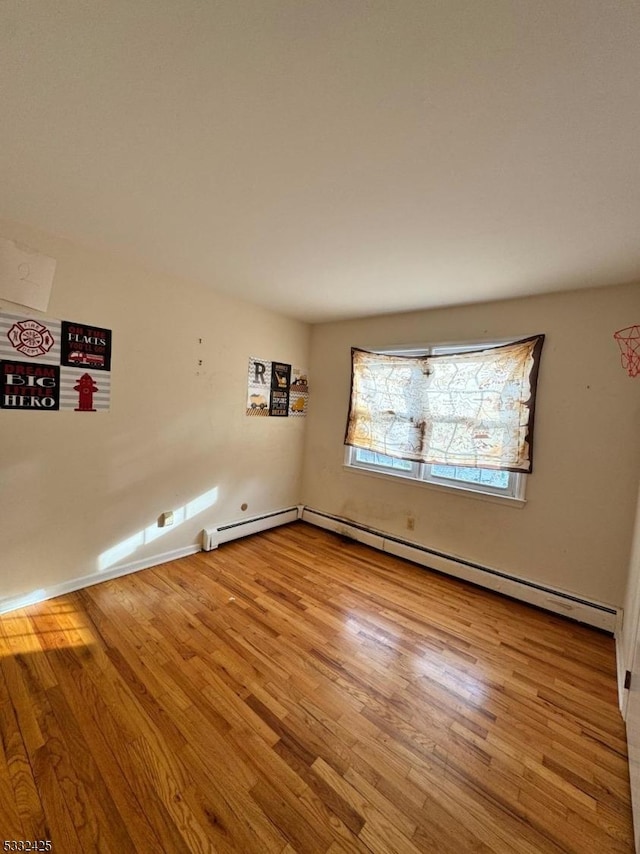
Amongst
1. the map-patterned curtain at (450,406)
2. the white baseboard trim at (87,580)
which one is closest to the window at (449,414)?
the map-patterned curtain at (450,406)

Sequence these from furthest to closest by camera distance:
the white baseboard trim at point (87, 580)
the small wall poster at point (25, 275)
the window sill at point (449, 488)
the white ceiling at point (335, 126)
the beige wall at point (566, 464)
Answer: the window sill at point (449, 488)
the beige wall at point (566, 464)
the white baseboard trim at point (87, 580)
the small wall poster at point (25, 275)
the white ceiling at point (335, 126)

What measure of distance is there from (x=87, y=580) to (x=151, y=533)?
19.4 inches

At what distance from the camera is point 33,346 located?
1.96 metres

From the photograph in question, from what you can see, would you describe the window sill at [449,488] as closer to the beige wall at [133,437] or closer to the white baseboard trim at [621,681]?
the white baseboard trim at [621,681]

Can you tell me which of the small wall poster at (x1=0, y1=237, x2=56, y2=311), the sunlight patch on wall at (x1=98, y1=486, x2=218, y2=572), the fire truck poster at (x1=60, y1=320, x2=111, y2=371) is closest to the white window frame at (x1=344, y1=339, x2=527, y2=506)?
the sunlight patch on wall at (x1=98, y1=486, x2=218, y2=572)

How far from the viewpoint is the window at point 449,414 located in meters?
2.49

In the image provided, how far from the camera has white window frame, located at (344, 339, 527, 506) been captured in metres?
2.54

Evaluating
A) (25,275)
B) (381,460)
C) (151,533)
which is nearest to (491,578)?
(381,460)

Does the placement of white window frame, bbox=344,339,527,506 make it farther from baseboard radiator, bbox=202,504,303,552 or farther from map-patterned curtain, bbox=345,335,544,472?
baseboard radiator, bbox=202,504,303,552

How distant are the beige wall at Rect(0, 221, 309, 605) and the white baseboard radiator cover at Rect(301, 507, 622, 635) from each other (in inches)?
47.1

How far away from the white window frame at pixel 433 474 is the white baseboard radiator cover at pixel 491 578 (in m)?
0.59

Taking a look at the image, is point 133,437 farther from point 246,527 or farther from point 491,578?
point 491,578

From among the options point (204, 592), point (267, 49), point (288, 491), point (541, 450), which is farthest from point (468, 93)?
point (288, 491)

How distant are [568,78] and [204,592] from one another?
301cm
